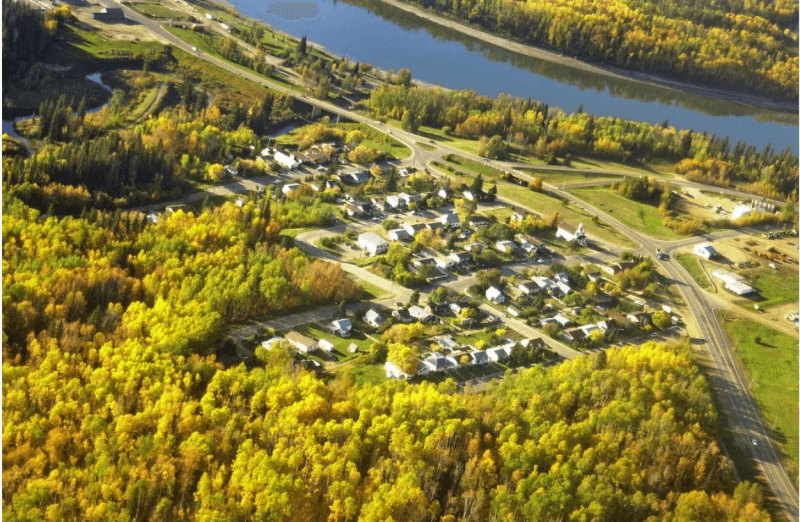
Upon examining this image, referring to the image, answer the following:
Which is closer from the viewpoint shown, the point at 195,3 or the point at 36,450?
the point at 36,450

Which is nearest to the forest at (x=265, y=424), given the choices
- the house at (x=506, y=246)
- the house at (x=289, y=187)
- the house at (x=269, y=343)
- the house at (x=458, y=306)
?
the house at (x=269, y=343)

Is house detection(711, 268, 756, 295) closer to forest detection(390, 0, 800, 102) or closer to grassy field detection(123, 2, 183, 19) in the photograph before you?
forest detection(390, 0, 800, 102)

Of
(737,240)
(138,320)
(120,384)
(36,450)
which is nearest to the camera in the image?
(36,450)

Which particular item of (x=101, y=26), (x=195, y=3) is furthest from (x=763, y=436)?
(x=195, y=3)

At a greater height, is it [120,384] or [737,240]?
[737,240]

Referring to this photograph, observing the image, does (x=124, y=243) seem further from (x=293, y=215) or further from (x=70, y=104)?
(x=70, y=104)

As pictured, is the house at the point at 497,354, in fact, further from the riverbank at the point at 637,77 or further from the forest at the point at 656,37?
the forest at the point at 656,37
